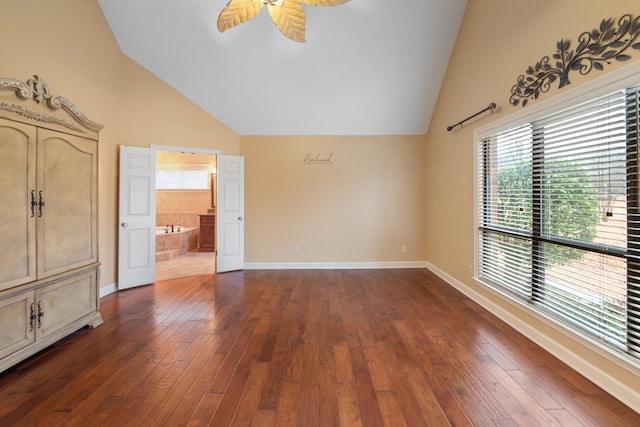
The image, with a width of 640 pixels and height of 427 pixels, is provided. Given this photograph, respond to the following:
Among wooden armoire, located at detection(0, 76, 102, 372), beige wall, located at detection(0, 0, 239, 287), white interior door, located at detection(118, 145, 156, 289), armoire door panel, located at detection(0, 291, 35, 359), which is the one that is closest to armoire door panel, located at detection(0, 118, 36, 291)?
wooden armoire, located at detection(0, 76, 102, 372)

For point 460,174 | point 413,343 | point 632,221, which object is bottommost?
point 413,343

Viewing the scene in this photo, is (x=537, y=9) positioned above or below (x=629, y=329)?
above

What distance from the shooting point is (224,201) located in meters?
5.22

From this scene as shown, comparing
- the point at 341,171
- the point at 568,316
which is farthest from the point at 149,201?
the point at 568,316

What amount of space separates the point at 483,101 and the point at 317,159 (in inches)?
116

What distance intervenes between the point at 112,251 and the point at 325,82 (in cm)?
411

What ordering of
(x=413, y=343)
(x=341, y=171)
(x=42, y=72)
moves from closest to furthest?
(x=413, y=343), (x=42, y=72), (x=341, y=171)

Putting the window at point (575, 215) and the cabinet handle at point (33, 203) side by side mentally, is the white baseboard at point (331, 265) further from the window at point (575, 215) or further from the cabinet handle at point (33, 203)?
the cabinet handle at point (33, 203)

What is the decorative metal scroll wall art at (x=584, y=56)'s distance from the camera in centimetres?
188

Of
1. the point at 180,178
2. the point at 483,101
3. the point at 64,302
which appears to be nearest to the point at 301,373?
the point at 64,302

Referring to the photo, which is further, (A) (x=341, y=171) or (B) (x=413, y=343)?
(A) (x=341, y=171)

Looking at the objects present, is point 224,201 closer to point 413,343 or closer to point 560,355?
point 413,343

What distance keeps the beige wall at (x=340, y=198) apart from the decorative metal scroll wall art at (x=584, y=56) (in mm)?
2829

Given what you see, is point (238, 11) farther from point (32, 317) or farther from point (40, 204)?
point (32, 317)
